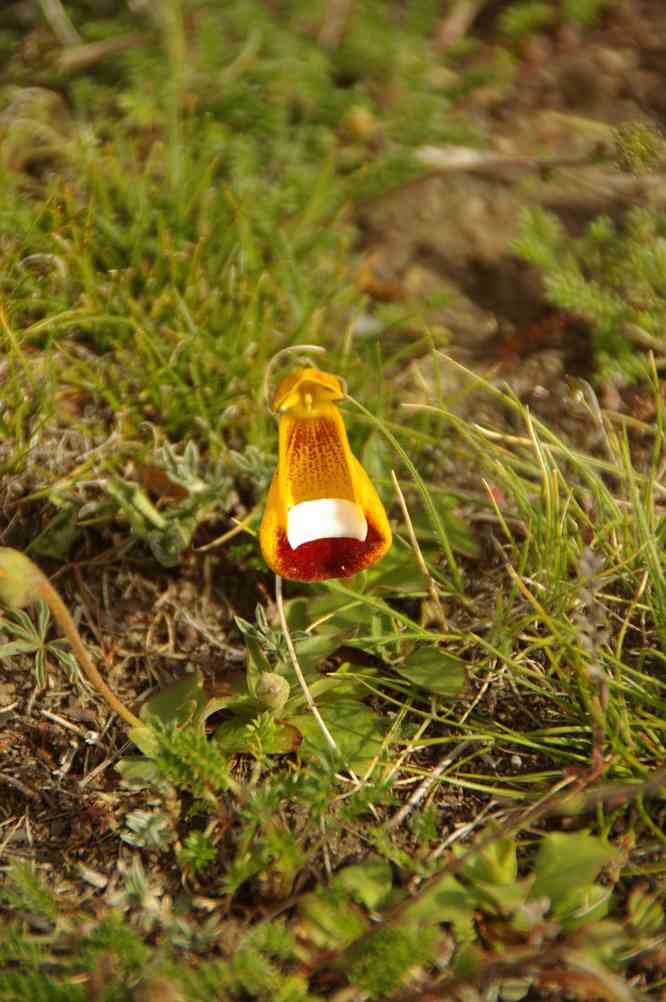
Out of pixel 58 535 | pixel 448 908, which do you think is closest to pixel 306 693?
pixel 448 908

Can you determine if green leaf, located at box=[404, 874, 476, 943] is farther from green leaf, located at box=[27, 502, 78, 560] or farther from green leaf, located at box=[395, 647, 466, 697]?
green leaf, located at box=[27, 502, 78, 560]

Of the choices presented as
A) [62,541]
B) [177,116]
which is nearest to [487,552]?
[62,541]

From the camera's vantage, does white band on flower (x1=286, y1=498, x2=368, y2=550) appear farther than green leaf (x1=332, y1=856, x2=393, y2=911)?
Yes

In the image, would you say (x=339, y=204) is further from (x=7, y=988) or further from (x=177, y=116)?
(x=7, y=988)

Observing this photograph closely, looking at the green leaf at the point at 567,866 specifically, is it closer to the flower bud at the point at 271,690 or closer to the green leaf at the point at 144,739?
the flower bud at the point at 271,690

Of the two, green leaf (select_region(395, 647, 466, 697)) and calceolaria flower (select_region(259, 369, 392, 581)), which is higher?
calceolaria flower (select_region(259, 369, 392, 581))

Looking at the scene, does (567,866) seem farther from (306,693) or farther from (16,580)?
(16,580)

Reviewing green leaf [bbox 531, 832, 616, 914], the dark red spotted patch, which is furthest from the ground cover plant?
the dark red spotted patch

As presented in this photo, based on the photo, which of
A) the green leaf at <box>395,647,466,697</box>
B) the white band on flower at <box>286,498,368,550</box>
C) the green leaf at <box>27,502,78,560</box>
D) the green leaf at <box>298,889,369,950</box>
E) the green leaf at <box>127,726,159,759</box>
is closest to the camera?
the green leaf at <box>298,889,369,950</box>
